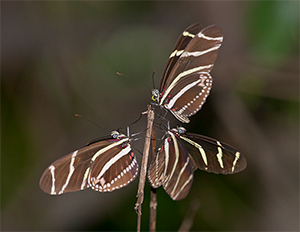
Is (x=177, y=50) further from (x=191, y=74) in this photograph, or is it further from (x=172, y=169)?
Answer: (x=172, y=169)

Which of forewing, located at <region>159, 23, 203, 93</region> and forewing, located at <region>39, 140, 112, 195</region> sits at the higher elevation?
forewing, located at <region>159, 23, 203, 93</region>

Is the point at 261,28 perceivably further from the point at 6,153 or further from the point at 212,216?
the point at 6,153

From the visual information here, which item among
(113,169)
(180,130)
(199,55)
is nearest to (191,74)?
(199,55)

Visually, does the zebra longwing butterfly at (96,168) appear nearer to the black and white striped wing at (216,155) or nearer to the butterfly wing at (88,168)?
the butterfly wing at (88,168)

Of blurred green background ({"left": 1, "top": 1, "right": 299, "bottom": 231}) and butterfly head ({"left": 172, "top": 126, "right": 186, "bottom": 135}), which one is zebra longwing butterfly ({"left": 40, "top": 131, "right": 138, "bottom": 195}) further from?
blurred green background ({"left": 1, "top": 1, "right": 299, "bottom": 231})

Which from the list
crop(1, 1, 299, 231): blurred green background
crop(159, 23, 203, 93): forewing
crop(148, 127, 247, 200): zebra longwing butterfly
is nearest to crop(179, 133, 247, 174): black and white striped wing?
crop(148, 127, 247, 200): zebra longwing butterfly

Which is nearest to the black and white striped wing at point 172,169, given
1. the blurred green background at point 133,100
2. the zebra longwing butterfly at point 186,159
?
the zebra longwing butterfly at point 186,159
